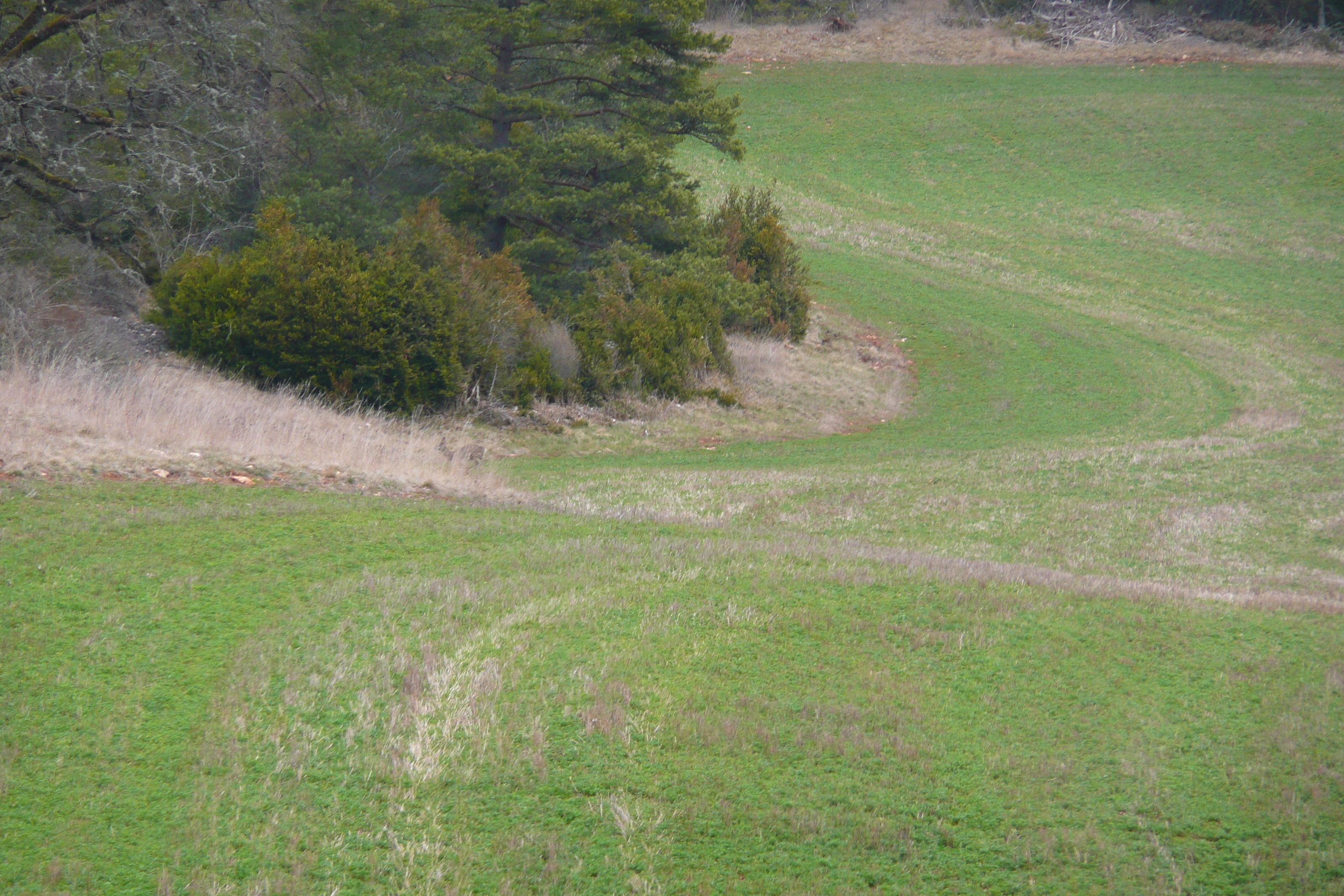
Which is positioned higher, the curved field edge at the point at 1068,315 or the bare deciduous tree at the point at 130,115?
the bare deciduous tree at the point at 130,115

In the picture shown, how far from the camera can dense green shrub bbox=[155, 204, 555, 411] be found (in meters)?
17.3

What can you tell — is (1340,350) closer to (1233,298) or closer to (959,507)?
(1233,298)

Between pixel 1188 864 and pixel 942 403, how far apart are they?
21.3 m

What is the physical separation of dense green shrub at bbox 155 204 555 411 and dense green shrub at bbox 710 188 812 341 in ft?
32.9

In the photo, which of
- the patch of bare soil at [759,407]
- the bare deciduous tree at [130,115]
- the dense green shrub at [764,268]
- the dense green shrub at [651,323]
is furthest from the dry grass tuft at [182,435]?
the dense green shrub at [764,268]

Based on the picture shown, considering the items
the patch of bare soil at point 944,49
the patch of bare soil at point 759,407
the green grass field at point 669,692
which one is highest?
the patch of bare soil at point 944,49

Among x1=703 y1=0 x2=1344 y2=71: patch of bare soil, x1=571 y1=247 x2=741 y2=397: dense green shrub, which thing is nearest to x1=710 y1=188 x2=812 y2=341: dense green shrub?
x1=571 y1=247 x2=741 y2=397: dense green shrub

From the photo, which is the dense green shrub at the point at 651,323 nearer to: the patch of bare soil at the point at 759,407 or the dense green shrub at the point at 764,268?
the patch of bare soil at the point at 759,407

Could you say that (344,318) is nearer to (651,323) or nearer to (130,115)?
(130,115)

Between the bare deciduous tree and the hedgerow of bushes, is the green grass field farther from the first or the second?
the bare deciduous tree

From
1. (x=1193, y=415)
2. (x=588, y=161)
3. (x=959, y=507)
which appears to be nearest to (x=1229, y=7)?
(x=1193, y=415)

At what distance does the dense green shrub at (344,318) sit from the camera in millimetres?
17348

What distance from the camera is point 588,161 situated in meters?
24.0

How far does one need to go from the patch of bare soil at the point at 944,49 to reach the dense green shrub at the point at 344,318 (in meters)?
48.1
